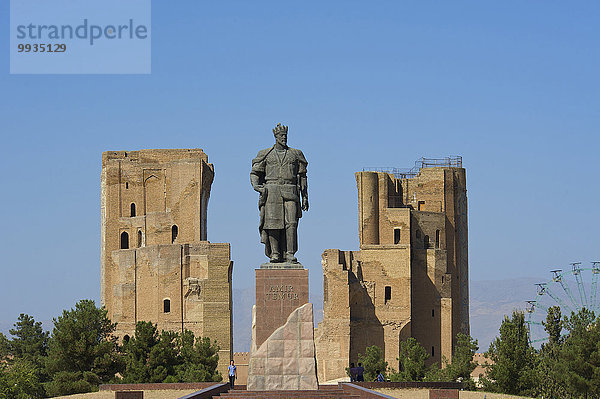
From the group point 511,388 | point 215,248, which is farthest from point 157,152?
point 511,388

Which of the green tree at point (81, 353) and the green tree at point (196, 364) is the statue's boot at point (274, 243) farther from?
the green tree at point (81, 353)

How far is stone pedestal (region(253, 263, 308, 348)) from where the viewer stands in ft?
80.5

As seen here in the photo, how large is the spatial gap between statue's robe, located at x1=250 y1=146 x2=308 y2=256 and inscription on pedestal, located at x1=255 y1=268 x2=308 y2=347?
1074 millimetres

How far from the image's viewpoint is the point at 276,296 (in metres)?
24.7

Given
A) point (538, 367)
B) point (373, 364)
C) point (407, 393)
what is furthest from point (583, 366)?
point (373, 364)

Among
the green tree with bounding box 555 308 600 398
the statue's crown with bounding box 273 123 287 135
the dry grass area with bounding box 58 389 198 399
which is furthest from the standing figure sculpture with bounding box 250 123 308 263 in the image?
the green tree with bounding box 555 308 600 398

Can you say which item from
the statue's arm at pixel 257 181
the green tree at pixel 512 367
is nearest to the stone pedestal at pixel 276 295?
the statue's arm at pixel 257 181

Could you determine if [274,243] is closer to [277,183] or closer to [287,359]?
[277,183]

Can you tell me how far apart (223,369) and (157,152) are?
673 inches

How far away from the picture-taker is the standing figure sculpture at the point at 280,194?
25.5 meters

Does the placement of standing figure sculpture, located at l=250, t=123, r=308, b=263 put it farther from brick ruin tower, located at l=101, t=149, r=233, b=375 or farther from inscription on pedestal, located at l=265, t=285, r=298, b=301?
brick ruin tower, located at l=101, t=149, r=233, b=375

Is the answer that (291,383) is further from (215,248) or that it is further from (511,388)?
(215,248)

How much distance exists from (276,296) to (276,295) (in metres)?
0.02

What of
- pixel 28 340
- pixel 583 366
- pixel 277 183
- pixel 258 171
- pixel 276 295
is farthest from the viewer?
pixel 28 340
